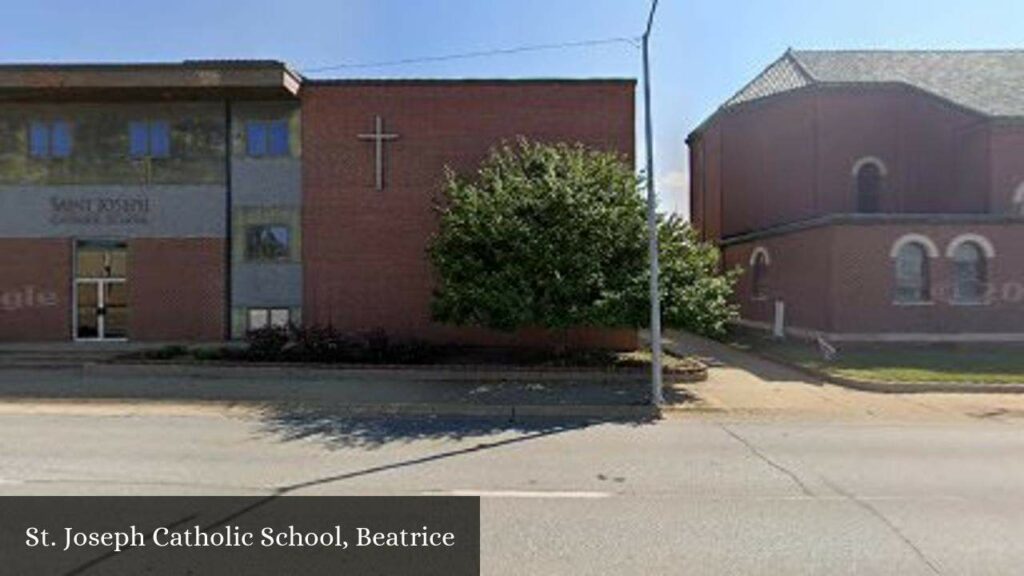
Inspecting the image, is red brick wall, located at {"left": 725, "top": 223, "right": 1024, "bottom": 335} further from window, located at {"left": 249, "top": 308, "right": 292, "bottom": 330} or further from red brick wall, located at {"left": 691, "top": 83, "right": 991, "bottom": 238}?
window, located at {"left": 249, "top": 308, "right": 292, "bottom": 330}

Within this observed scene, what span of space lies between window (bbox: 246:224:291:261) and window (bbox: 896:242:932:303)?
17.2 metres

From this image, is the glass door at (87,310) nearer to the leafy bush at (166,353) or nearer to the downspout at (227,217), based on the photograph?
the downspout at (227,217)

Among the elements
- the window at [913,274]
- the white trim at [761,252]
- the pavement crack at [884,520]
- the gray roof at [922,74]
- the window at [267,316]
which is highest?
the gray roof at [922,74]

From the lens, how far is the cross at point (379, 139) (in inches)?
806

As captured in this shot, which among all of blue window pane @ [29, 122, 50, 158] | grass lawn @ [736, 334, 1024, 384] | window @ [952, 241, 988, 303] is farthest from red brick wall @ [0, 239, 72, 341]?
window @ [952, 241, 988, 303]

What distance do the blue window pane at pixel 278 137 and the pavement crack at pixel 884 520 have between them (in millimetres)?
17388

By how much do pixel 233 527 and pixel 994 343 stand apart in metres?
21.5

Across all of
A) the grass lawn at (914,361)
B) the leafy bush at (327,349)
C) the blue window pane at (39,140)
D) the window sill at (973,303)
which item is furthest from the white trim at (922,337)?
the blue window pane at (39,140)

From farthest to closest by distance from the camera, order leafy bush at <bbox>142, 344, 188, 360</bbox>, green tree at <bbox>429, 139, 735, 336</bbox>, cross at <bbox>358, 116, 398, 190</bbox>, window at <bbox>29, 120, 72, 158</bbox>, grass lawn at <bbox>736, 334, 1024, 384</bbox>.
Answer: window at <bbox>29, 120, 72, 158</bbox> < cross at <bbox>358, 116, 398, 190</bbox> < leafy bush at <bbox>142, 344, 188, 360</bbox> < grass lawn at <bbox>736, 334, 1024, 384</bbox> < green tree at <bbox>429, 139, 735, 336</bbox>

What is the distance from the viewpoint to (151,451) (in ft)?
29.6

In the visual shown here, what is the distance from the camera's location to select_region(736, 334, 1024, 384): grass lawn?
607 inches

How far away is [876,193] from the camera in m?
27.9

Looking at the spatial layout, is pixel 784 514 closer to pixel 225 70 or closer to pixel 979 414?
pixel 979 414

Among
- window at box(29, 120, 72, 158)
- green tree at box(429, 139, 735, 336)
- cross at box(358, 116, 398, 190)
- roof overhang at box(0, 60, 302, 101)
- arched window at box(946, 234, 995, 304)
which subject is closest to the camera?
green tree at box(429, 139, 735, 336)
